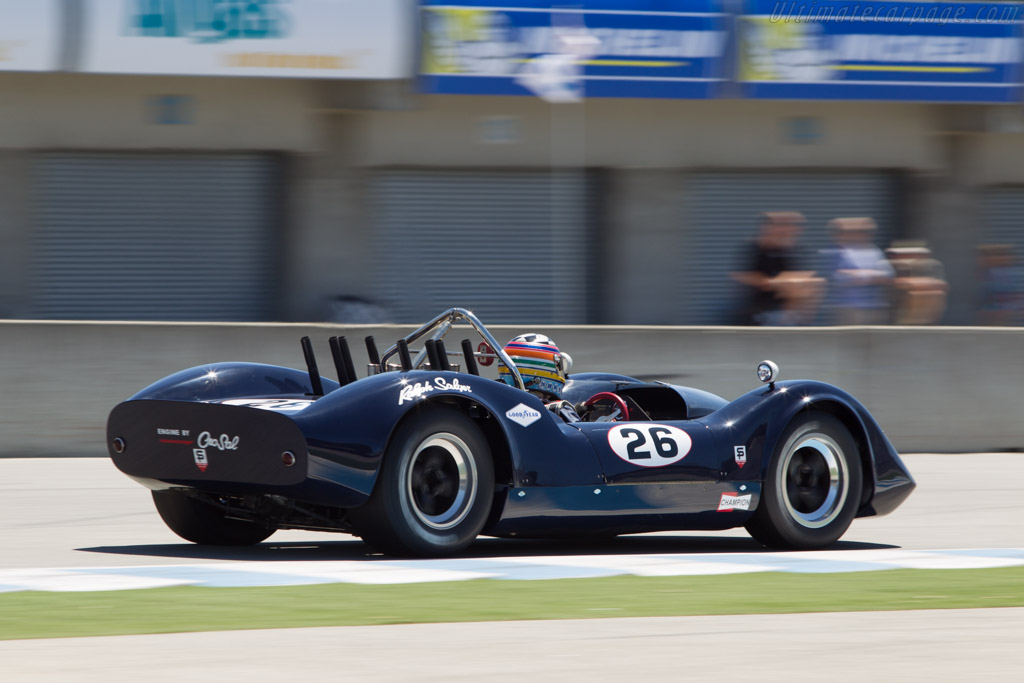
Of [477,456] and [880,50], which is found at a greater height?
[880,50]

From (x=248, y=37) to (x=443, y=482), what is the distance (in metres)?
9.50

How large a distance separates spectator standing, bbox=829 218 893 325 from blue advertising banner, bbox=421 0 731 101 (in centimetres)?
298

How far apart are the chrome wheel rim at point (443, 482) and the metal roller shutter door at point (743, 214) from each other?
1108cm

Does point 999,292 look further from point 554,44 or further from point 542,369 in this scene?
point 542,369

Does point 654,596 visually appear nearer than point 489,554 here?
Yes

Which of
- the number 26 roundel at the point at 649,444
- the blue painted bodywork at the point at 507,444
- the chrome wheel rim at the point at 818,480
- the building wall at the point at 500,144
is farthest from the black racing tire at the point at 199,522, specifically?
the building wall at the point at 500,144

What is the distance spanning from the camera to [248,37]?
15.7 metres

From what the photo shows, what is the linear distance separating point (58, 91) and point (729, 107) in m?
7.24

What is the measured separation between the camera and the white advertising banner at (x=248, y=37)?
15.5 metres

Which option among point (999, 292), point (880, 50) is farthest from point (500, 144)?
point (999, 292)

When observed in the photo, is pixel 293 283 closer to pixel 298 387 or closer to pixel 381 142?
pixel 381 142

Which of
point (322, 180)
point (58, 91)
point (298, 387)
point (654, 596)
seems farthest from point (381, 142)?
point (654, 596)

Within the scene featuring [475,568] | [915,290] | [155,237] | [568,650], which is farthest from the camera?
[155,237]

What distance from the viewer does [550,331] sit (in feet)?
44.3
